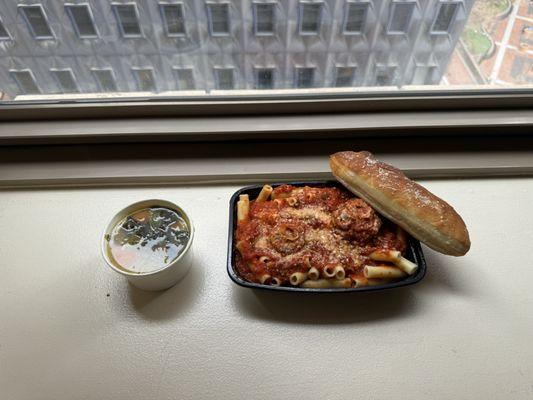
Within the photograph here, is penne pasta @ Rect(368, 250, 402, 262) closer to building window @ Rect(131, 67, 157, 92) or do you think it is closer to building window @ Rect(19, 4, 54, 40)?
building window @ Rect(131, 67, 157, 92)

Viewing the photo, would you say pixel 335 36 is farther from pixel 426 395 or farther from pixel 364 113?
pixel 426 395

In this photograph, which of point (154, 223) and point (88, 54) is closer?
point (154, 223)

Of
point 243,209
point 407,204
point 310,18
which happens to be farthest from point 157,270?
point 310,18

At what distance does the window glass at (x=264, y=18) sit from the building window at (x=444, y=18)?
46cm

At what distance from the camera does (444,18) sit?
105 centimetres

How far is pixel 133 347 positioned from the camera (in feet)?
2.78

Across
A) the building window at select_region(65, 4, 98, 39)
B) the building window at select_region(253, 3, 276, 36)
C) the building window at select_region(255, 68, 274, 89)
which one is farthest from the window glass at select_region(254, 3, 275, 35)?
the building window at select_region(65, 4, 98, 39)

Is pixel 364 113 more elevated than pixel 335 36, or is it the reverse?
pixel 335 36

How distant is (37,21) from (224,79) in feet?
1.68

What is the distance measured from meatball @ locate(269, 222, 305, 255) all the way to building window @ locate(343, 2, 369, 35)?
0.59 metres

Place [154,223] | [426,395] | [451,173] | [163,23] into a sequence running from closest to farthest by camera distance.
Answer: [426,395]
[154,223]
[163,23]
[451,173]

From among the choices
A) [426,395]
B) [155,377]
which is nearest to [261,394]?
[155,377]

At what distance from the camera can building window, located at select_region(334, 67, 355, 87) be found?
1133mm

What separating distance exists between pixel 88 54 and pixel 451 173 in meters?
1.13
